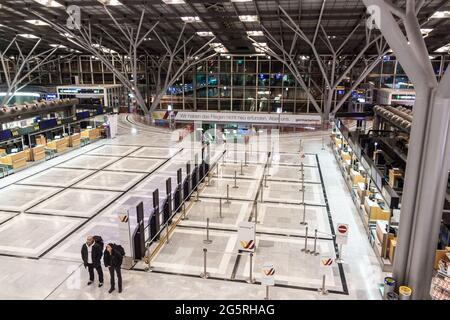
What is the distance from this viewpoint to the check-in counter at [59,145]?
22062 mm

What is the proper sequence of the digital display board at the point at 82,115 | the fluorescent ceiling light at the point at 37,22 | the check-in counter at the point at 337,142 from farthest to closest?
the fluorescent ceiling light at the point at 37,22 → the digital display board at the point at 82,115 → the check-in counter at the point at 337,142

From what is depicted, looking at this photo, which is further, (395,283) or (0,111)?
(0,111)

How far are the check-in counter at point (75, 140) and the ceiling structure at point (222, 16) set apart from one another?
8150 millimetres

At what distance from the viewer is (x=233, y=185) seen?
16828 millimetres

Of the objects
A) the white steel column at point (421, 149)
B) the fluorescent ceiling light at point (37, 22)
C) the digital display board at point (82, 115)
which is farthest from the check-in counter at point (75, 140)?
the white steel column at point (421, 149)

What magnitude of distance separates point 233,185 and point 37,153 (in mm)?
11984

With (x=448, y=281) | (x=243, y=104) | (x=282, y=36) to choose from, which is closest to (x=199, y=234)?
A: (x=448, y=281)

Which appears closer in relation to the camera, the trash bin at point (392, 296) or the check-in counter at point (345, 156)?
the trash bin at point (392, 296)

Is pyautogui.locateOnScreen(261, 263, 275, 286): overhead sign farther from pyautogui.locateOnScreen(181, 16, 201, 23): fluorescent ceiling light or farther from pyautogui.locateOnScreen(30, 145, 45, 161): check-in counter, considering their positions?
pyautogui.locateOnScreen(181, 16, 201, 23): fluorescent ceiling light

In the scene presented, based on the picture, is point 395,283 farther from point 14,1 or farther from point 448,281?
point 14,1

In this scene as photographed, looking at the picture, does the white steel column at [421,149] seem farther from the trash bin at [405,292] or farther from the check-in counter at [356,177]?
the check-in counter at [356,177]

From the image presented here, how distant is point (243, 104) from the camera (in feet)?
142

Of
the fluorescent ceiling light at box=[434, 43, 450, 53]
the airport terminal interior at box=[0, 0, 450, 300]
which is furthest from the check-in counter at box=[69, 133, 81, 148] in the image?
the fluorescent ceiling light at box=[434, 43, 450, 53]
